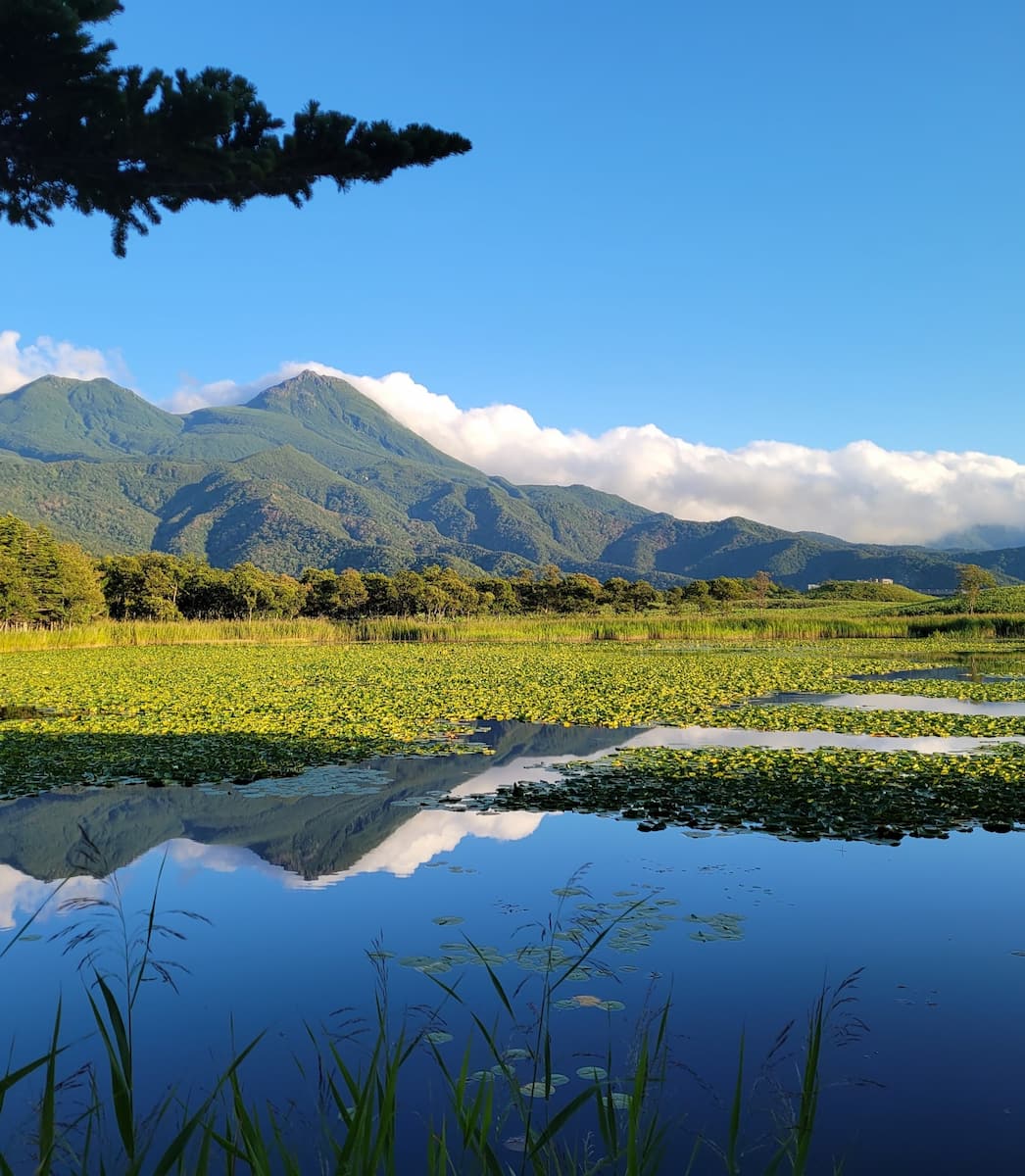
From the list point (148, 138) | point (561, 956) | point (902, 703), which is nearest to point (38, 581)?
point (902, 703)

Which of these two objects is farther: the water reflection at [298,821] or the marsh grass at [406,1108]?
the water reflection at [298,821]

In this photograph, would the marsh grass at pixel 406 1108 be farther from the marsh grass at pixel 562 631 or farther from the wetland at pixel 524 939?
the marsh grass at pixel 562 631

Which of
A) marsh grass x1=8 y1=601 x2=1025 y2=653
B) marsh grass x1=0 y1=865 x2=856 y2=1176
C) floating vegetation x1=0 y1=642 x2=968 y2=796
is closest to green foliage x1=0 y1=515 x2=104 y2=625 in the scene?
marsh grass x1=8 y1=601 x2=1025 y2=653

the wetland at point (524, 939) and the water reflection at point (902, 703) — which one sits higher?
the wetland at point (524, 939)

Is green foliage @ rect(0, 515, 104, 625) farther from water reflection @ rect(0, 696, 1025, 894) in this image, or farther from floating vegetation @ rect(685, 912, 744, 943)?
floating vegetation @ rect(685, 912, 744, 943)

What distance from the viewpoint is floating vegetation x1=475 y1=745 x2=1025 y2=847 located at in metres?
9.07

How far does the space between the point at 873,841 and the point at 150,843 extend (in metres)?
6.70

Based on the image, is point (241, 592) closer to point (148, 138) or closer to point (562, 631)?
point (562, 631)

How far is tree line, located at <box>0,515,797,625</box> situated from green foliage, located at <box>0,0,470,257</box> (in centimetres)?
4796

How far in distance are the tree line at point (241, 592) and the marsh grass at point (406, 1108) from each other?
47.9 meters

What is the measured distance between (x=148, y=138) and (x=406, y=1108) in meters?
4.36

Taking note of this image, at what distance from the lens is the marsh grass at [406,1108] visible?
2.56 metres

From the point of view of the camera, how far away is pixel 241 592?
215 feet

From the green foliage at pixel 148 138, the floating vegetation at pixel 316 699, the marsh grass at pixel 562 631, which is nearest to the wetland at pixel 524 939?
the floating vegetation at pixel 316 699
